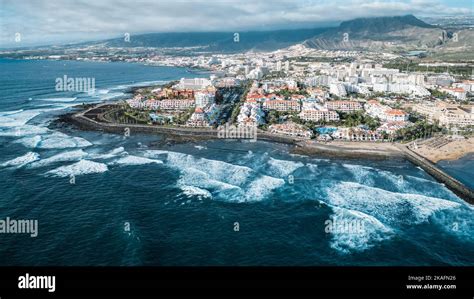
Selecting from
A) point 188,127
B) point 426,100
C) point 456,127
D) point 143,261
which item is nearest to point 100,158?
point 188,127

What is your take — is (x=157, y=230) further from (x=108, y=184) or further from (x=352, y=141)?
(x=352, y=141)

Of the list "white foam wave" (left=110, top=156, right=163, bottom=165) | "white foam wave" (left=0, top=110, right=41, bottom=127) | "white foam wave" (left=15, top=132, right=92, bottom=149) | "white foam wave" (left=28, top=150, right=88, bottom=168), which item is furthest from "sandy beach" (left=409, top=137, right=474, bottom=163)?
"white foam wave" (left=0, top=110, right=41, bottom=127)

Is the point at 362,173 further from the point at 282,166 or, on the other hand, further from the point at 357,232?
the point at 357,232

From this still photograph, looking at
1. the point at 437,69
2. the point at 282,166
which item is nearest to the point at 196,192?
the point at 282,166

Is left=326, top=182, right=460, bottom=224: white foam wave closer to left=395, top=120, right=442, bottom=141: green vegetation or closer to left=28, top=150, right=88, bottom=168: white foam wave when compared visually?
left=395, top=120, right=442, bottom=141: green vegetation

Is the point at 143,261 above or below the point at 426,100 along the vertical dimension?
below

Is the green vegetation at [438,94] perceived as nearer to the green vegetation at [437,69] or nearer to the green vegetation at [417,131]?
the green vegetation at [437,69]
